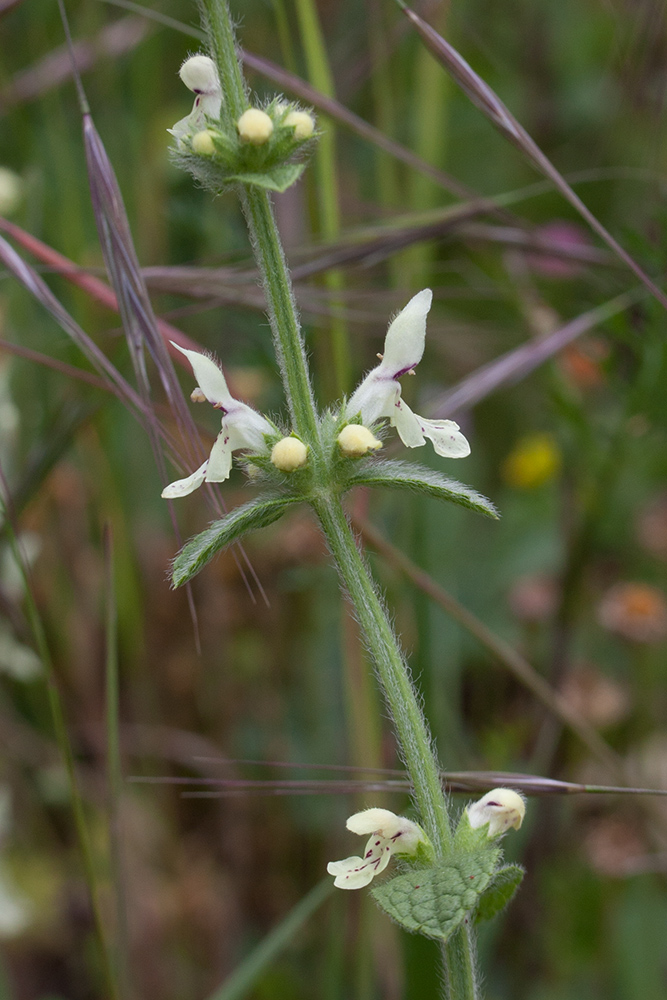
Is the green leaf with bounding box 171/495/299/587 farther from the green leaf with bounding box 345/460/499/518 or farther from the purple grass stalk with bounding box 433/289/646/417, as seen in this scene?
the purple grass stalk with bounding box 433/289/646/417

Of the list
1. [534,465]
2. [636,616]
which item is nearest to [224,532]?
[636,616]

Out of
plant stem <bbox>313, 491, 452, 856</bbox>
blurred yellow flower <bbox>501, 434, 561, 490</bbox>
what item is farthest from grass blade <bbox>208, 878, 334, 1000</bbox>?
blurred yellow flower <bbox>501, 434, 561, 490</bbox>

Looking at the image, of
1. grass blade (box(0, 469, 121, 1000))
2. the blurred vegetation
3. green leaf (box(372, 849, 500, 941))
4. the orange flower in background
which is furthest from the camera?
the orange flower in background

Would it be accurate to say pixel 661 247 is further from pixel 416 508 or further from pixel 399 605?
pixel 399 605

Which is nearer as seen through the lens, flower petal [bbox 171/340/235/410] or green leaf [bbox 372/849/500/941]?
green leaf [bbox 372/849/500/941]

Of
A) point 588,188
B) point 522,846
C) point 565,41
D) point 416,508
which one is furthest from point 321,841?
point 565,41

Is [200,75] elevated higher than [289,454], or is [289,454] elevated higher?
[200,75]

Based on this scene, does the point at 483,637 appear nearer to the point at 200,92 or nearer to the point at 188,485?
the point at 188,485
